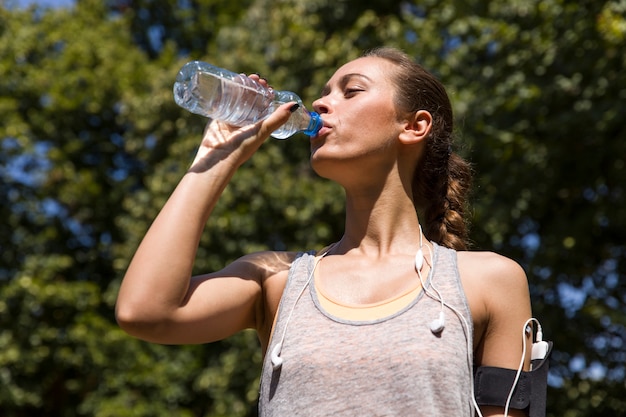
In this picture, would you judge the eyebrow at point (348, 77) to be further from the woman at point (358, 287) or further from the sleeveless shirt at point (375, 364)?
the sleeveless shirt at point (375, 364)

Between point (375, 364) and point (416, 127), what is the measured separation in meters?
0.78

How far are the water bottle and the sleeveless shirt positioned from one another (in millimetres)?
547

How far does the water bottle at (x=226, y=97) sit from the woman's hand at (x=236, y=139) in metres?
0.05

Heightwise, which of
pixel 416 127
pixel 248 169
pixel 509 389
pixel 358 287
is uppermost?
pixel 416 127

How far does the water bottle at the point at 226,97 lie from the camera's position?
2375mm

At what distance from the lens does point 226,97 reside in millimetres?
2471

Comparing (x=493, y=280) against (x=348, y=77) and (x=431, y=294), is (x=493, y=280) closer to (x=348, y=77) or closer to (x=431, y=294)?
(x=431, y=294)

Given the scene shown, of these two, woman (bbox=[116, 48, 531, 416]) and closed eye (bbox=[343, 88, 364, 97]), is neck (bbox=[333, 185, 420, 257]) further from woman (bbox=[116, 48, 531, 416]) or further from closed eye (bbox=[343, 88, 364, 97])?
closed eye (bbox=[343, 88, 364, 97])

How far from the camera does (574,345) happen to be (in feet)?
26.1

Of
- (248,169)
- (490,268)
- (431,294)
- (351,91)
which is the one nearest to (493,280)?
(490,268)

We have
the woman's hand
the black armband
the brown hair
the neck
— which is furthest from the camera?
the brown hair

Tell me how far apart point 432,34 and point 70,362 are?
22.9 ft

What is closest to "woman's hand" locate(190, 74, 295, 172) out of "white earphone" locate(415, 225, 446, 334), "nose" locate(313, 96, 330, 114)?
"nose" locate(313, 96, 330, 114)

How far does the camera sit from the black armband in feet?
6.91
